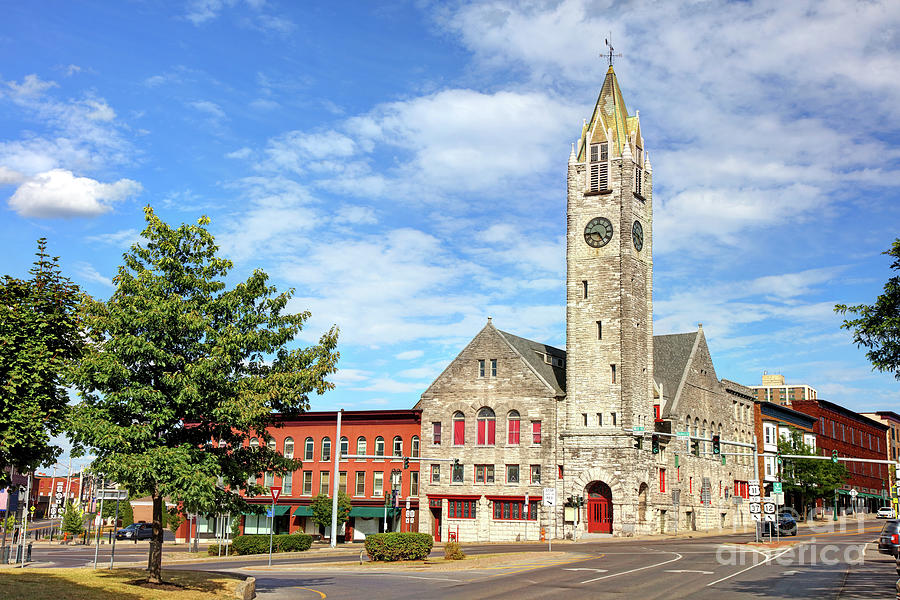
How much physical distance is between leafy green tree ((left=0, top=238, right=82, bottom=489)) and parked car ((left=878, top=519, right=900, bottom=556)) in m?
31.0

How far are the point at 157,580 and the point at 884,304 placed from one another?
2176 cm

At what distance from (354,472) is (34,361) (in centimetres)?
4944

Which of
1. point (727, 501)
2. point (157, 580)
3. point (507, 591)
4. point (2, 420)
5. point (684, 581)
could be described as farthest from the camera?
point (727, 501)

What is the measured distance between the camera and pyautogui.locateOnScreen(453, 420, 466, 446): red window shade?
6831 cm

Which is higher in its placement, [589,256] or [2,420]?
[589,256]

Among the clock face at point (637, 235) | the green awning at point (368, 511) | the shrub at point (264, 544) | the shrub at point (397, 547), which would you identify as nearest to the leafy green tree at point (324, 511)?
the green awning at point (368, 511)

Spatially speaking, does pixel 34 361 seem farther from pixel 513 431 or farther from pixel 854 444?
pixel 854 444

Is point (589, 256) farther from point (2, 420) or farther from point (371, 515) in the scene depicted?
point (2, 420)

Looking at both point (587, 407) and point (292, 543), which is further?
point (587, 407)

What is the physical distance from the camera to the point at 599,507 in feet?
209

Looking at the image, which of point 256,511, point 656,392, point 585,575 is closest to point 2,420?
point 256,511

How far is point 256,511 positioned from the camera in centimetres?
2705

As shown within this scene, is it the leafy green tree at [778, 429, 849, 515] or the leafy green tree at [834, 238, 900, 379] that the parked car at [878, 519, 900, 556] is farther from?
the leafy green tree at [778, 429, 849, 515]

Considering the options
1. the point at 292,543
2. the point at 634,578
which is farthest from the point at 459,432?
the point at 634,578
